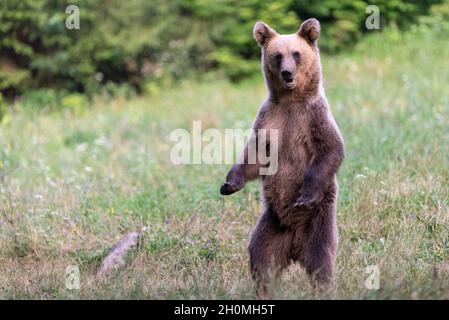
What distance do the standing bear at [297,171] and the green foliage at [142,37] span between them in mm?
9202

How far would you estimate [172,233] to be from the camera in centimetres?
670

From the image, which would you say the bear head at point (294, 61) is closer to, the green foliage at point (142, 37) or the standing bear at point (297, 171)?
the standing bear at point (297, 171)

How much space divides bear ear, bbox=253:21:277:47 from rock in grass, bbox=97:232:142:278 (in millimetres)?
2240

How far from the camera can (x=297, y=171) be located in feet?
16.9

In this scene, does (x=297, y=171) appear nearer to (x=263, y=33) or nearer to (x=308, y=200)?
(x=308, y=200)

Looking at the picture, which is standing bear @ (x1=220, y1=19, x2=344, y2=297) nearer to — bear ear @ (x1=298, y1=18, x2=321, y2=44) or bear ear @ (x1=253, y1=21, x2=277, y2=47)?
bear ear @ (x1=298, y1=18, x2=321, y2=44)

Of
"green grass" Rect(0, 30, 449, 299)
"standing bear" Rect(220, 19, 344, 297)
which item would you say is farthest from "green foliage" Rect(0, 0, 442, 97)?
"standing bear" Rect(220, 19, 344, 297)

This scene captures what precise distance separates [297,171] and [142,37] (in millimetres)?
10151

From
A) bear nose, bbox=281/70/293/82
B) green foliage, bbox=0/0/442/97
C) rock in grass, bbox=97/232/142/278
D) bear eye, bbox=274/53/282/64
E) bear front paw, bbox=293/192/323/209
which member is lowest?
rock in grass, bbox=97/232/142/278

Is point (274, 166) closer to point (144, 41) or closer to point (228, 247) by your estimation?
point (228, 247)

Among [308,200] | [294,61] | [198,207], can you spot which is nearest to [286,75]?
[294,61]

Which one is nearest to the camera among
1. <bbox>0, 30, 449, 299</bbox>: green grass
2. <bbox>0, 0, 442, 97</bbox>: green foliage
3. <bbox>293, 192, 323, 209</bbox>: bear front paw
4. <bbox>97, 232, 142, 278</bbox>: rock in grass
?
<bbox>293, 192, 323, 209</bbox>: bear front paw

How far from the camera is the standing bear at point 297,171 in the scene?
5031 millimetres

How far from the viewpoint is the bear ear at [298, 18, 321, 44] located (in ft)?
17.2
